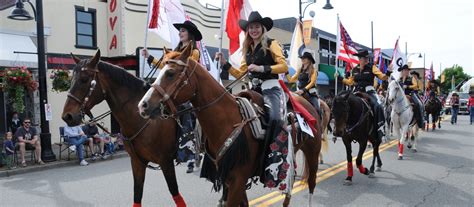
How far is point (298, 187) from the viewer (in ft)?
23.4

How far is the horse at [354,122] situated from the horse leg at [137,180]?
435 centimetres

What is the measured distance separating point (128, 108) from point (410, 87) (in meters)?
10.6

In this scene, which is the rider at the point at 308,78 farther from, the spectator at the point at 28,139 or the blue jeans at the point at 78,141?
the spectator at the point at 28,139

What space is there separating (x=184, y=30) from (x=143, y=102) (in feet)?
8.67

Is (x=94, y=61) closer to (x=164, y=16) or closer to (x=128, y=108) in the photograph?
(x=128, y=108)

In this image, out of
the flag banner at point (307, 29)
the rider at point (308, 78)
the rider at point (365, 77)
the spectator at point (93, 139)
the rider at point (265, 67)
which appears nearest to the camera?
the rider at point (265, 67)

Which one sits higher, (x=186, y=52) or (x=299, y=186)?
(x=186, y=52)

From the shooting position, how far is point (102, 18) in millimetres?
16141

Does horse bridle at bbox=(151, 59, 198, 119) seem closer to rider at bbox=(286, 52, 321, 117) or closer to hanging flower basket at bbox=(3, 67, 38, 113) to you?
rider at bbox=(286, 52, 321, 117)

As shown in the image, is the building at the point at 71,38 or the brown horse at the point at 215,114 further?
the building at the point at 71,38

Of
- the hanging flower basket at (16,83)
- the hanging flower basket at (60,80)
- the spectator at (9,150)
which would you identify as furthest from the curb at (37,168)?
the hanging flower basket at (60,80)

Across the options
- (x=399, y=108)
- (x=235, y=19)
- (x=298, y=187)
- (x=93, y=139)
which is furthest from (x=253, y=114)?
(x=93, y=139)

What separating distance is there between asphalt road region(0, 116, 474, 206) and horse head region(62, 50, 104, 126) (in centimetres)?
216

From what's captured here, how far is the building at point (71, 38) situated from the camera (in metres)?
13.3
